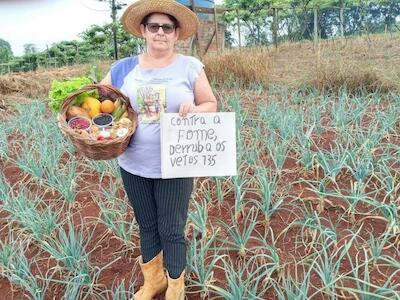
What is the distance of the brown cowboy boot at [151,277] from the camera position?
6.04ft

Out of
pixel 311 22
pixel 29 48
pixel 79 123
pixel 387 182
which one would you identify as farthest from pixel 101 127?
pixel 29 48

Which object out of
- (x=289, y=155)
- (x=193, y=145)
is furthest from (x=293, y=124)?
(x=193, y=145)

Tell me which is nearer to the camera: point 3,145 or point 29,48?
point 3,145

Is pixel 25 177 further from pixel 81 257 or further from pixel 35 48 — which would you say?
pixel 35 48

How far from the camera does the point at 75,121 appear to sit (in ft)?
5.15

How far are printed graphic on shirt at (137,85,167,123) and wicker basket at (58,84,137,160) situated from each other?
4cm

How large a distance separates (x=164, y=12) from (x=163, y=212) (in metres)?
0.76

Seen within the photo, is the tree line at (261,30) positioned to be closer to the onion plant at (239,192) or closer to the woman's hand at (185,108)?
the onion plant at (239,192)

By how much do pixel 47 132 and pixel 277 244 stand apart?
2297mm

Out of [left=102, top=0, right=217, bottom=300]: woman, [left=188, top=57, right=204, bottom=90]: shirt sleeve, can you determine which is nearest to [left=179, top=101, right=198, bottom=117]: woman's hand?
[left=102, top=0, right=217, bottom=300]: woman

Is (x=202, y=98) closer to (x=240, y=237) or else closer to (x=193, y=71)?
(x=193, y=71)

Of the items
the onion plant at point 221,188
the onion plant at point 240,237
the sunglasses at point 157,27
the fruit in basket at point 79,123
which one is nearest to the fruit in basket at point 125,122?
the fruit in basket at point 79,123

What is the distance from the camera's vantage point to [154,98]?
161cm

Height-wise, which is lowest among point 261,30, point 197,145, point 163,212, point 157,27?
point 163,212
